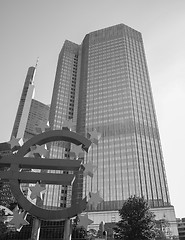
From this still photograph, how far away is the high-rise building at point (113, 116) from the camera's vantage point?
8768 cm

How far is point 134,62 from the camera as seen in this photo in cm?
12556

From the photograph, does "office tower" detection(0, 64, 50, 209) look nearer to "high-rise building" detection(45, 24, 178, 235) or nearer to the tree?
"high-rise building" detection(45, 24, 178, 235)

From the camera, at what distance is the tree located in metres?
31.8

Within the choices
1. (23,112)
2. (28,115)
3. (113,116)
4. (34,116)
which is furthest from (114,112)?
(34,116)

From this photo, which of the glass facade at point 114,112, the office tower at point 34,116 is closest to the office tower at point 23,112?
the office tower at point 34,116

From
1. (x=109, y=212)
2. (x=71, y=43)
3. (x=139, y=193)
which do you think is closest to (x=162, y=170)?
(x=139, y=193)

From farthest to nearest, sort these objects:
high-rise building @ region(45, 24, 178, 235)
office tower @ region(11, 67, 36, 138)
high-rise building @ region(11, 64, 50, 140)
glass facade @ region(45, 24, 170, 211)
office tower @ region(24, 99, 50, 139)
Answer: office tower @ region(24, 99, 50, 139), high-rise building @ region(11, 64, 50, 140), office tower @ region(11, 67, 36, 138), glass facade @ region(45, 24, 170, 211), high-rise building @ region(45, 24, 178, 235)

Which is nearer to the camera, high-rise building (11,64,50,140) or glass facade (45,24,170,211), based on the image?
glass facade (45,24,170,211)

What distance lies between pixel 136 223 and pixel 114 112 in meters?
80.6

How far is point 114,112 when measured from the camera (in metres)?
111

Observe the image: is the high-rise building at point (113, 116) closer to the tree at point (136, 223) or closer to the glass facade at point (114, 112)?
the glass facade at point (114, 112)

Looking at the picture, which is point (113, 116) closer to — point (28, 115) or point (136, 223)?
point (136, 223)

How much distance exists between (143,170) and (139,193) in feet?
31.9

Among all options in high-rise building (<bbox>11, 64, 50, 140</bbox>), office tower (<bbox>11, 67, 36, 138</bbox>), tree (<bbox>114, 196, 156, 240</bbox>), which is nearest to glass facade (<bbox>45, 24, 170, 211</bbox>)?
office tower (<bbox>11, 67, 36, 138</bbox>)
